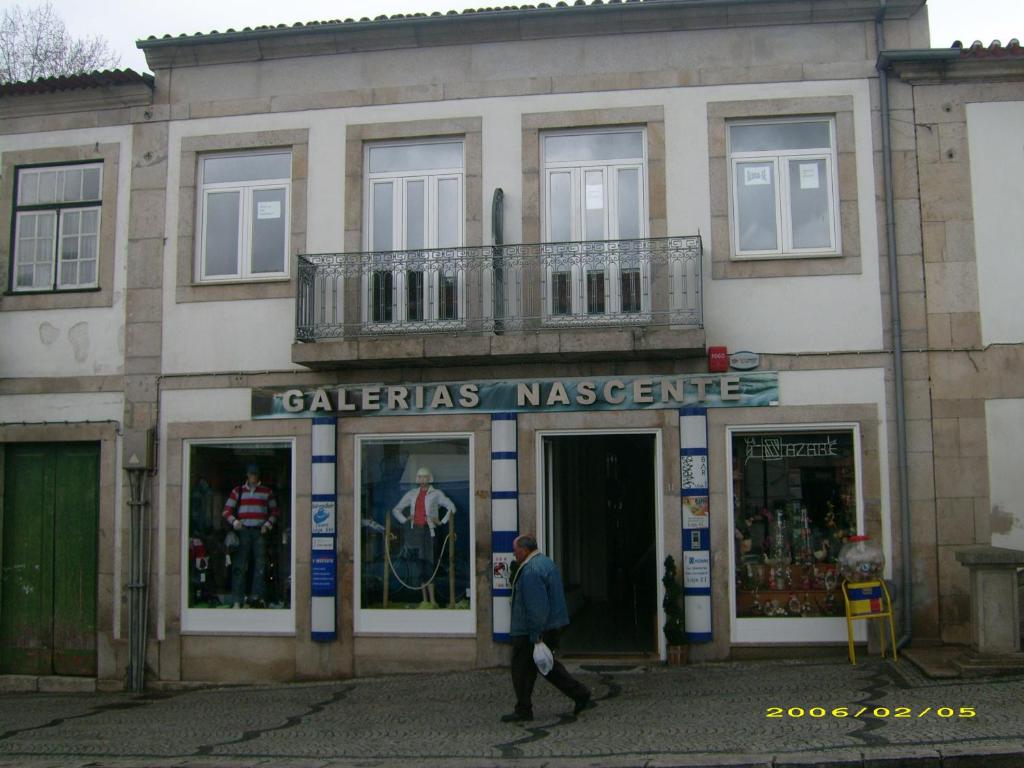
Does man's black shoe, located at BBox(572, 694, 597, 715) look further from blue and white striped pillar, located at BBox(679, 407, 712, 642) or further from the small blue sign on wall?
the small blue sign on wall

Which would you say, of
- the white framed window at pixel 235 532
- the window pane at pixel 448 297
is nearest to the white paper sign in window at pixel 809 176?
the window pane at pixel 448 297

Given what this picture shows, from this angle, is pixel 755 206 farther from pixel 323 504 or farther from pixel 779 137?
pixel 323 504

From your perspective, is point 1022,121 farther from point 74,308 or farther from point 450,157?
point 74,308

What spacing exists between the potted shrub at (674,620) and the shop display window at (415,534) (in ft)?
6.75

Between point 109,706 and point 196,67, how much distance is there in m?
7.05

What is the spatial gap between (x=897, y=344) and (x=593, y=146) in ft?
12.5

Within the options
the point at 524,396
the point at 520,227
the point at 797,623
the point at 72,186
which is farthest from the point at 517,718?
the point at 72,186

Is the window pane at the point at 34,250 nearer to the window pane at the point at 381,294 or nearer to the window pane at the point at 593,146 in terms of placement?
the window pane at the point at 381,294

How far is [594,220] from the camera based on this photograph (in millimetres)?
12164

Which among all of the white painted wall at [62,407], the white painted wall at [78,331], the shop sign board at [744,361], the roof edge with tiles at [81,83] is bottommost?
the white painted wall at [62,407]

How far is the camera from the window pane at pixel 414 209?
12469 millimetres

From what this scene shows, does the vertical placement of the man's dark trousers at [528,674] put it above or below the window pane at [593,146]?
below

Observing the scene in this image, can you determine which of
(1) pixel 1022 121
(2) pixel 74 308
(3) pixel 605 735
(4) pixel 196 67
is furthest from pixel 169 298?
(1) pixel 1022 121

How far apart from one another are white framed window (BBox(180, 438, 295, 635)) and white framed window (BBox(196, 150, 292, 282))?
6.49ft
